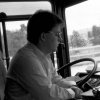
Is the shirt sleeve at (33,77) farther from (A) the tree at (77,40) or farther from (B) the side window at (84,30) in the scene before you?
(A) the tree at (77,40)

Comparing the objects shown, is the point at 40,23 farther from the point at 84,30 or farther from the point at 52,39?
the point at 84,30

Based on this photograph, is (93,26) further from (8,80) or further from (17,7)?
(8,80)

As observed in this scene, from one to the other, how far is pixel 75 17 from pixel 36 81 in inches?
63.4

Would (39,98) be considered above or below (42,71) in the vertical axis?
below

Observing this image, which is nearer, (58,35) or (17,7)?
(58,35)

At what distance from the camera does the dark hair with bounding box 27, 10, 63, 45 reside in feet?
4.40

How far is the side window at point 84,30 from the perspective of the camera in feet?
8.01

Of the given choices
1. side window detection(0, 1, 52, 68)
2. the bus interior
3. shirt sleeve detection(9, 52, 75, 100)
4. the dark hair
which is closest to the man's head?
the dark hair

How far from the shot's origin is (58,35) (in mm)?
1398

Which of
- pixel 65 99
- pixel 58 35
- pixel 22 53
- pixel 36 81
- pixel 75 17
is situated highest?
pixel 75 17

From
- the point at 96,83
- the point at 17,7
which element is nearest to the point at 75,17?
the point at 17,7

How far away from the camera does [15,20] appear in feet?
7.98

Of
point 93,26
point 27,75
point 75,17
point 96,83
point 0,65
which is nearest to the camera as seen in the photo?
point 27,75

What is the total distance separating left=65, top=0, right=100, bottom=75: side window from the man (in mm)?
1120
